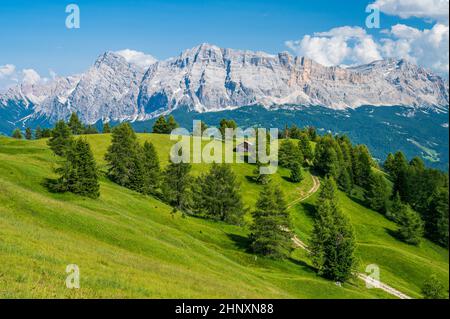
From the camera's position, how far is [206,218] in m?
86.7

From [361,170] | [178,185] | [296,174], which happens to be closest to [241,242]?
[178,185]

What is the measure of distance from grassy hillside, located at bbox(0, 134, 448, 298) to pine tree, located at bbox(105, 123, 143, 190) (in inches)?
486

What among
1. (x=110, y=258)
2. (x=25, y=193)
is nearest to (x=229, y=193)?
(x=25, y=193)

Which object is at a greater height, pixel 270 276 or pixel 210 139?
pixel 210 139

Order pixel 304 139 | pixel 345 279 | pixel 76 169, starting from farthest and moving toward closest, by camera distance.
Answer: pixel 304 139 → pixel 345 279 → pixel 76 169

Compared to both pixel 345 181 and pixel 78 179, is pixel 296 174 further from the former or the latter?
pixel 78 179

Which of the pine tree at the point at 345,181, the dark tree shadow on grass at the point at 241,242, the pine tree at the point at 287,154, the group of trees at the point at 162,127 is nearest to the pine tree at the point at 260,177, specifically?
the pine tree at the point at 287,154

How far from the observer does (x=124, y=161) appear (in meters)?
88.6

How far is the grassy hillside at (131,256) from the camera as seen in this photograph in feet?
75.1

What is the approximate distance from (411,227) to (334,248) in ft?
165

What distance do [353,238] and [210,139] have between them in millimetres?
96131

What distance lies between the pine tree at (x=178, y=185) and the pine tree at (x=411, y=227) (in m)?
57.2

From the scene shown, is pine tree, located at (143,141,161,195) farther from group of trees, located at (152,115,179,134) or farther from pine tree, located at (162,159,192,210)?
group of trees, located at (152,115,179,134)
